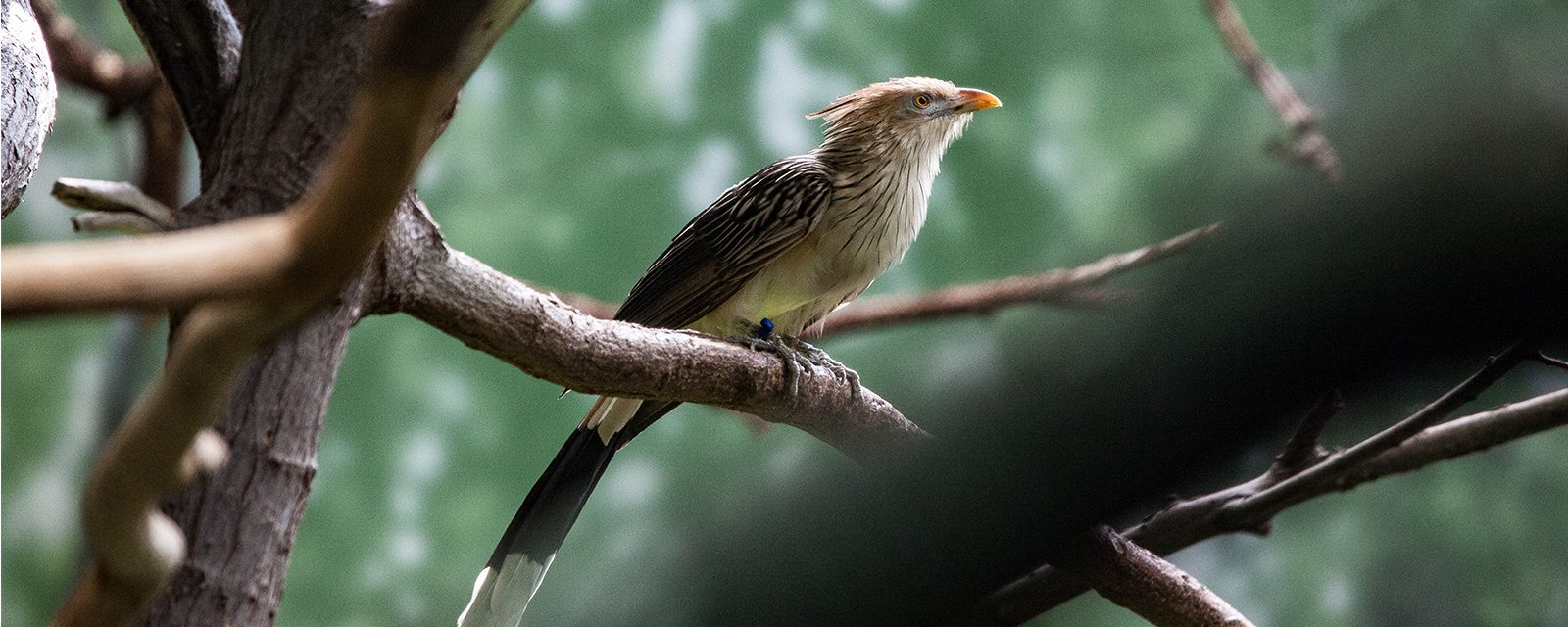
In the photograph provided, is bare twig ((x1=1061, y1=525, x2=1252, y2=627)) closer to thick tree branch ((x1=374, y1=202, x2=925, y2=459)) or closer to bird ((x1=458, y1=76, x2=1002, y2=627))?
thick tree branch ((x1=374, y1=202, x2=925, y2=459))

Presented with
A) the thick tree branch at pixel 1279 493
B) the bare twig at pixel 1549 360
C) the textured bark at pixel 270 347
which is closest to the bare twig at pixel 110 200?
the textured bark at pixel 270 347

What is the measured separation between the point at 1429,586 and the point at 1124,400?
413cm

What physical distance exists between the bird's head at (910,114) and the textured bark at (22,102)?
5.21 ft

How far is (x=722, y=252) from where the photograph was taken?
92.0 inches

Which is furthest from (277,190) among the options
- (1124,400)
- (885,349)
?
(885,349)

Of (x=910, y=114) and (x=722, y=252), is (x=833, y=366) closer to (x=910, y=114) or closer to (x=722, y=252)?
(x=722, y=252)

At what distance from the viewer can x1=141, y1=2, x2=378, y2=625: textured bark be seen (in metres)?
1.44

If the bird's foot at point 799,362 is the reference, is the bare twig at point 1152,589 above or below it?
below

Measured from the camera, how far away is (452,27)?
497mm

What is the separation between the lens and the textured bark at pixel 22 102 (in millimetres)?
1378

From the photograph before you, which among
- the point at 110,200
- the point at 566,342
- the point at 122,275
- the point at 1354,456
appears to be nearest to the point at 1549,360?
the point at 1354,456

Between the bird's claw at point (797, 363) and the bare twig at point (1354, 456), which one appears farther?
the bird's claw at point (797, 363)

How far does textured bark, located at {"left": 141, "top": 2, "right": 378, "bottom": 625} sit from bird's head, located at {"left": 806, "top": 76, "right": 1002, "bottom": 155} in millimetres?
1389

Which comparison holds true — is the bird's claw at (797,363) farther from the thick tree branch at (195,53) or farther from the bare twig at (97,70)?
the bare twig at (97,70)
